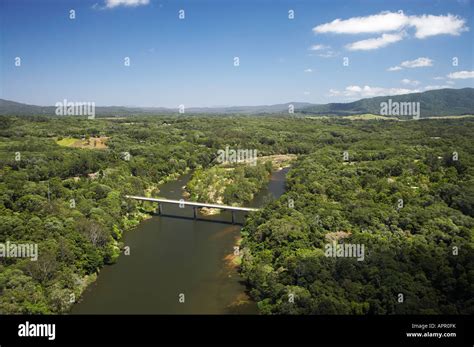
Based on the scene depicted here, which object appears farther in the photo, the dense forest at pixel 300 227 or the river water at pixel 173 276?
the river water at pixel 173 276

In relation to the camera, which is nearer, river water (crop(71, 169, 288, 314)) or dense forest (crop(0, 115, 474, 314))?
dense forest (crop(0, 115, 474, 314))

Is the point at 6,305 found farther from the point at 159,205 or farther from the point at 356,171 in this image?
the point at 356,171

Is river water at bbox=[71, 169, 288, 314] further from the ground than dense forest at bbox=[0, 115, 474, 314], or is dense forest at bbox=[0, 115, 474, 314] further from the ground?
dense forest at bbox=[0, 115, 474, 314]

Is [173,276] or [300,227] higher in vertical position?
[300,227]

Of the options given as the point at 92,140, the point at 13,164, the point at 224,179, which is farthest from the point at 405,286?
the point at 92,140
